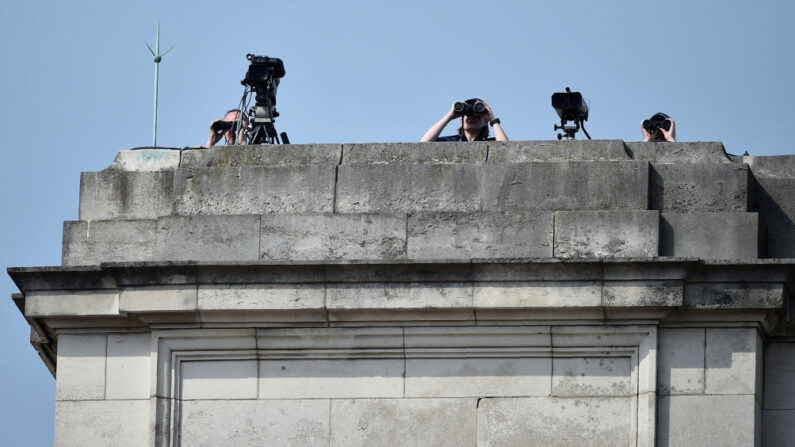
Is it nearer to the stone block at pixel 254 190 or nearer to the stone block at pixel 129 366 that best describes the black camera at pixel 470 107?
the stone block at pixel 254 190

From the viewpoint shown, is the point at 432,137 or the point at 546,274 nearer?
the point at 546,274

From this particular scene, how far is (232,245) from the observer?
26375 millimetres

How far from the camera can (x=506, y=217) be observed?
26.0 metres

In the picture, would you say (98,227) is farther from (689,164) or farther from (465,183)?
(689,164)

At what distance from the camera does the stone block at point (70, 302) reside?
26469 mm

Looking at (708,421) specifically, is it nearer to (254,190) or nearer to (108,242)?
(254,190)

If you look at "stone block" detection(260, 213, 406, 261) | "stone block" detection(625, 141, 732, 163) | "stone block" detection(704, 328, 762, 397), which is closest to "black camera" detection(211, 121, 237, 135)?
"stone block" detection(260, 213, 406, 261)

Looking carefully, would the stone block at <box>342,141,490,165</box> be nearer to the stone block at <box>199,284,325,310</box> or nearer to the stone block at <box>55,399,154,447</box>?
the stone block at <box>199,284,325,310</box>

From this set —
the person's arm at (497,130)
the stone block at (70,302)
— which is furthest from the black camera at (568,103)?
the stone block at (70,302)

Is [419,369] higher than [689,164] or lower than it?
lower

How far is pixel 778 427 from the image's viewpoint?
85.3 ft

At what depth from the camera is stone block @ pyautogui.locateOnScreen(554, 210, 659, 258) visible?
1008 inches

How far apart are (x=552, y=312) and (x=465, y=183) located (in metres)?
1.83

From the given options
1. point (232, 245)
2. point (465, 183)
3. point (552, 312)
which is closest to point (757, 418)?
point (552, 312)
